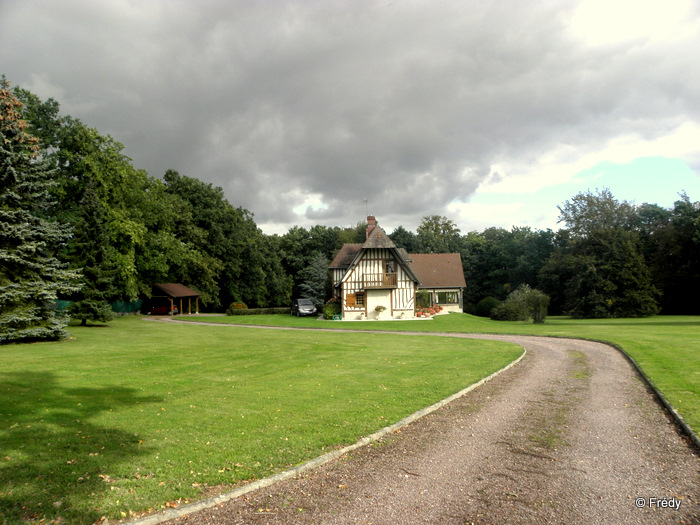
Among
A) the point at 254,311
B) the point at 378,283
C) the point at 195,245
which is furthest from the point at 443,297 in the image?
the point at 195,245

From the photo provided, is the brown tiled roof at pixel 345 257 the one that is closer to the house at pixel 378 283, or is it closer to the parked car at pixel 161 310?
the house at pixel 378 283

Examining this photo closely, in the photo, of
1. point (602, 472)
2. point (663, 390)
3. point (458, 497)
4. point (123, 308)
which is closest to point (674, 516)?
point (602, 472)

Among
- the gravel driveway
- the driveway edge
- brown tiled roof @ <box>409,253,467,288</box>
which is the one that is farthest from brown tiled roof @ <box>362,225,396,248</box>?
the driveway edge

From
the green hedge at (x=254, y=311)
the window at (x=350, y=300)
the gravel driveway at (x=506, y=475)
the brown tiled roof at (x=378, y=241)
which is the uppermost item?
the brown tiled roof at (x=378, y=241)

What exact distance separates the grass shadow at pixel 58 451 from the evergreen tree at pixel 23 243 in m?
13.2

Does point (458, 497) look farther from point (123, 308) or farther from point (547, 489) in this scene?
point (123, 308)

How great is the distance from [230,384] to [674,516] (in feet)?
31.1

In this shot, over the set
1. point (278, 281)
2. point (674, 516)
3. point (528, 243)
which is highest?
point (528, 243)

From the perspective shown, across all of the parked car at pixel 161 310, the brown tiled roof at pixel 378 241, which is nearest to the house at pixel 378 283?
the brown tiled roof at pixel 378 241

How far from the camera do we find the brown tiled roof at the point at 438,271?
54438mm

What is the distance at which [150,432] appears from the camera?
770cm

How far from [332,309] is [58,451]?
38.3 meters

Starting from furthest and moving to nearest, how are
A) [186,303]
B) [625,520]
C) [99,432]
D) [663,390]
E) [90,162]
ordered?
[186,303] → [90,162] → [663,390] → [99,432] → [625,520]

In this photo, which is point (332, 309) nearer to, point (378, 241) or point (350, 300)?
point (350, 300)
